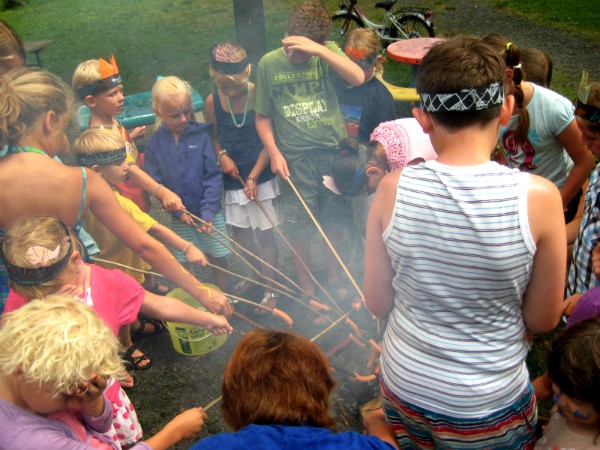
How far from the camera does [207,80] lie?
8.34 meters

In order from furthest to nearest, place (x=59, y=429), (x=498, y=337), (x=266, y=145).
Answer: (x=266, y=145), (x=59, y=429), (x=498, y=337)

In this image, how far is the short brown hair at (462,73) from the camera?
4.65 feet

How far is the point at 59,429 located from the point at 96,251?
152 centimetres

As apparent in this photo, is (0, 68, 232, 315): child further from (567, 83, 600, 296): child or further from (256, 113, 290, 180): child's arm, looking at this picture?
(567, 83, 600, 296): child

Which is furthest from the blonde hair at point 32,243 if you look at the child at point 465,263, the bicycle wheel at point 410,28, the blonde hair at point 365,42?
the bicycle wheel at point 410,28

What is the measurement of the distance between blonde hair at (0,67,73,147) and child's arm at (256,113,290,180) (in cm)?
139

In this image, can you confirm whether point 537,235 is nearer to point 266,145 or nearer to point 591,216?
point 591,216

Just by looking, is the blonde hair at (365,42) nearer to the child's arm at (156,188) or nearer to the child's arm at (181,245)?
the child's arm at (156,188)

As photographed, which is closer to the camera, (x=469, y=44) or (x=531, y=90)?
(x=469, y=44)

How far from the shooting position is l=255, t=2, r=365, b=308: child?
11.0 feet

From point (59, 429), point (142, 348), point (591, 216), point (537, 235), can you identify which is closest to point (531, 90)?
point (591, 216)

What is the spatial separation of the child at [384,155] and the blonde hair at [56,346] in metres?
1.65

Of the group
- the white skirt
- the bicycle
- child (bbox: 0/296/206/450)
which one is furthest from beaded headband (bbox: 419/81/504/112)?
the bicycle

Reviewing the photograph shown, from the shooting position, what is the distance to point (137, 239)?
2.62 meters
